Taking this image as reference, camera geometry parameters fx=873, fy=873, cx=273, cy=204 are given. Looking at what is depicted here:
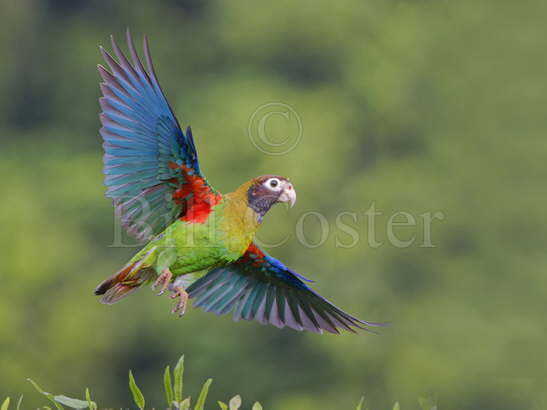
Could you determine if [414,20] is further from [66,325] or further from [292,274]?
[292,274]

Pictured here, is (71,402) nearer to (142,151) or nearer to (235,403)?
(235,403)

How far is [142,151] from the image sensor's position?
4410 millimetres

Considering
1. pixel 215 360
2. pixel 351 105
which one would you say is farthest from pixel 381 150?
pixel 215 360

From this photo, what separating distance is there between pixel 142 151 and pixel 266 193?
68cm

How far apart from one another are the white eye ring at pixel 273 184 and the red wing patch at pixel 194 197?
30cm

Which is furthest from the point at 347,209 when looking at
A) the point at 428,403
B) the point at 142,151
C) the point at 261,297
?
the point at 428,403

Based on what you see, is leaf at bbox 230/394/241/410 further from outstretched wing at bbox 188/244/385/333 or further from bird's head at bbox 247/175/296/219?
outstretched wing at bbox 188/244/385/333

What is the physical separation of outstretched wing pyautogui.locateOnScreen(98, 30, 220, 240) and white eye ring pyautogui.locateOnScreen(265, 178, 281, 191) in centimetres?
32

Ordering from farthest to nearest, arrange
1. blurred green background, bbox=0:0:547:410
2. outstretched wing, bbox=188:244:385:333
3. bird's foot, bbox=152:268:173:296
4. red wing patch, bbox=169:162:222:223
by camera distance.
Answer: blurred green background, bbox=0:0:547:410, outstretched wing, bbox=188:244:385:333, red wing patch, bbox=169:162:222:223, bird's foot, bbox=152:268:173:296

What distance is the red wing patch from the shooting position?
4.41 m

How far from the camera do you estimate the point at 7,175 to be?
46.3ft

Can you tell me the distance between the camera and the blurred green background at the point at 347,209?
1196cm

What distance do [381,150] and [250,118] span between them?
2.77 metres

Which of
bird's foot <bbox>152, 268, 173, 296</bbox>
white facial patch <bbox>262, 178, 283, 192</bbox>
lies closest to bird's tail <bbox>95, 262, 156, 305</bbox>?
bird's foot <bbox>152, 268, 173, 296</bbox>
